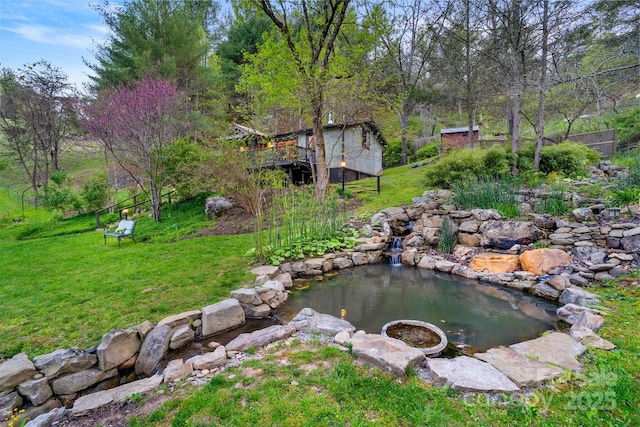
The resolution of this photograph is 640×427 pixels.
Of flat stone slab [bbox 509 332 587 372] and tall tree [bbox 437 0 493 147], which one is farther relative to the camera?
tall tree [bbox 437 0 493 147]

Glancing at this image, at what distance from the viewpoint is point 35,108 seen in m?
14.2

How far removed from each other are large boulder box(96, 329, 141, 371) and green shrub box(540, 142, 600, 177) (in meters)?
11.6

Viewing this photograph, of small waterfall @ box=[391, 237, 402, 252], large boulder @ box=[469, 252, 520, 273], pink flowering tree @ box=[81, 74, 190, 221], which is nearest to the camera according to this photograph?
large boulder @ box=[469, 252, 520, 273]

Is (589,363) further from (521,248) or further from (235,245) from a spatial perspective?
(235,245)

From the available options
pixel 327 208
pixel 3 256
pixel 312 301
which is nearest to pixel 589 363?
pixel 312 301

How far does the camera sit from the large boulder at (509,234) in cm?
558

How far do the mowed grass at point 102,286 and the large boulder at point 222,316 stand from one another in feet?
1.10

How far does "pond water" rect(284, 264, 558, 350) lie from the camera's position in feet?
12.0

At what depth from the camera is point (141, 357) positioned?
2.94 metres

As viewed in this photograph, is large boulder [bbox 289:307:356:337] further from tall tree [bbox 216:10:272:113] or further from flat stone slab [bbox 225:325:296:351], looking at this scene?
tall tree [bbox 216:10:272:113]

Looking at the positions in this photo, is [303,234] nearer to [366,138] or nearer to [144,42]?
[366,138]

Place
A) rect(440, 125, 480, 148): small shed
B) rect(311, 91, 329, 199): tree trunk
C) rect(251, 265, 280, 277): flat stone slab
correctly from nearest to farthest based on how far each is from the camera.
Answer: rect(251, 265, 280, 277): flat stone slab < rect(311, 91, 329, 199): tree trunk < rect(440, 125, 480, 148): small shed

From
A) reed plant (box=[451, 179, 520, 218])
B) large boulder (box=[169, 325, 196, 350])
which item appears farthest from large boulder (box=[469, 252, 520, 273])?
large boulder (box=[169, 325, 196, 350])

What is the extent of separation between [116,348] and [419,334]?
3.09 meters
